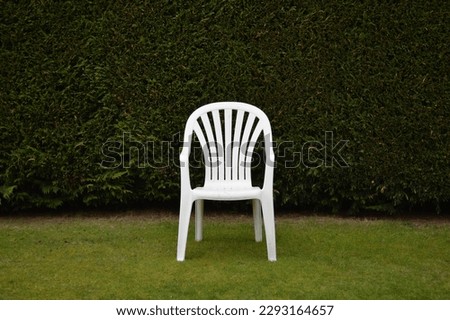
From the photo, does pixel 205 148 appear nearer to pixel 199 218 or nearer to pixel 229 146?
pixel 229 146

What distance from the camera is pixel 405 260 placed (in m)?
4.72

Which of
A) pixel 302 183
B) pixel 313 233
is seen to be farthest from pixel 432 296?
pixel 302 183

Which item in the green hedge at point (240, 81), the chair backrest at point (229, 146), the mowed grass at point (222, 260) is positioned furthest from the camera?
Result: the green hedge at point (240, 81)

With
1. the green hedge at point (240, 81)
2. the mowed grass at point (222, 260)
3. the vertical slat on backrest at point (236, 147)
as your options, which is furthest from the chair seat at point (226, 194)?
the green hedge at point (240, 81)

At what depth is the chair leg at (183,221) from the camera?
4.51m

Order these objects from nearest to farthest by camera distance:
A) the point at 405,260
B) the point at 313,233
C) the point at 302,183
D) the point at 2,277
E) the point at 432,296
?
the point at 432,296 → the point at 2,277 → the point at 405,260 → the point at 313,233 → the point at 302,183

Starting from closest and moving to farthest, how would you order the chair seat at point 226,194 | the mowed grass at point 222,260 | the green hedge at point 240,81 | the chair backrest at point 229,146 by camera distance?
the mowed grass at point 222,260
the chair seat at point 226,194
the chair backrest at point 229,146
the green hedge at point 240,81

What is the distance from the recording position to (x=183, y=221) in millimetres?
4547

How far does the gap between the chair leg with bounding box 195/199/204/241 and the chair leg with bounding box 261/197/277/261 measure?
2.21 ft

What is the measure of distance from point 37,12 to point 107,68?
799 millimetres

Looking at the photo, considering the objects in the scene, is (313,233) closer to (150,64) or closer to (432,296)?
(432,296)

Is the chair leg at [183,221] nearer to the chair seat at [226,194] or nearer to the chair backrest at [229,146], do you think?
the chair seat at [226,194]

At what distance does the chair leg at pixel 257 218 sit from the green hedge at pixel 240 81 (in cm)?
77

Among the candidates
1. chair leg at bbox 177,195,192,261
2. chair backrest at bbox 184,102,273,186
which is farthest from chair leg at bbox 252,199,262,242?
chair leg at bbox 177,195,192,261
